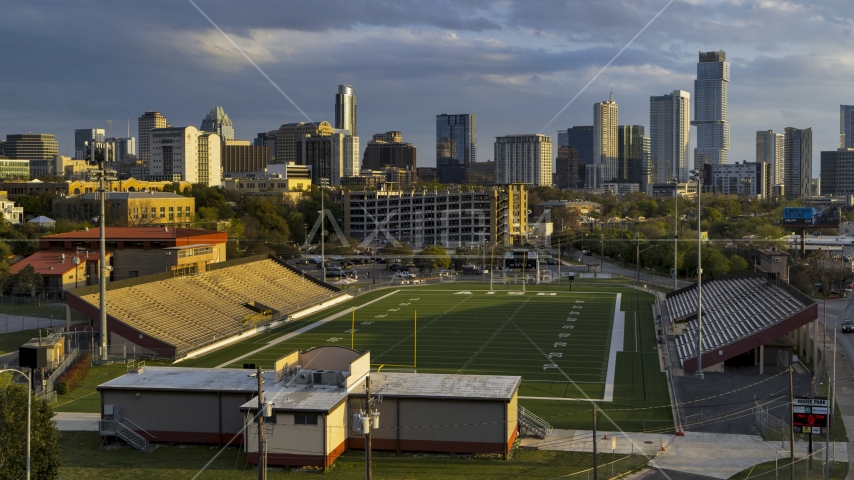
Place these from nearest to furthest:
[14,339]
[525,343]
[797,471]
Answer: [797,471] → [525,343] → [14,339]

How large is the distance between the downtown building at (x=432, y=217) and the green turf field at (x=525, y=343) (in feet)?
202

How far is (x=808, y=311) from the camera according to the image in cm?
3189

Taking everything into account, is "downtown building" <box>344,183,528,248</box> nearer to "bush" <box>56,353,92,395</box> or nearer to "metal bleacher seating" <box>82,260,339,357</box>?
"metal bleacher seating" <box>82,260,339,357</box>

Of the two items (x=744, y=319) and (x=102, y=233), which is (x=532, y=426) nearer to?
(x=744, y=319)

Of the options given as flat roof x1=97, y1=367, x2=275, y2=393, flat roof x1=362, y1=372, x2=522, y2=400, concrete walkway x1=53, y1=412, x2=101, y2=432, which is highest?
flat roof x1=362, y1=372, x2=522, y2=400

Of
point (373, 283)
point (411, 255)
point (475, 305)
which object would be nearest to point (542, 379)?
point (475, 305)

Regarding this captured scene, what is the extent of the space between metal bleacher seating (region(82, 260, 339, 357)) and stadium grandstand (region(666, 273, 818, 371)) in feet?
73.0

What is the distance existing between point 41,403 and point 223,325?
2451 centimetres

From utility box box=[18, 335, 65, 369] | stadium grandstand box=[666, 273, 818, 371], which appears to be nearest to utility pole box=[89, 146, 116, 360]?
utility box box=[18, 335, 65, 369]

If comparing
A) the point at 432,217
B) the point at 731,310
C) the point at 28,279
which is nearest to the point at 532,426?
the point at 731,310

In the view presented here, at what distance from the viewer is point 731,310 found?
40.8m

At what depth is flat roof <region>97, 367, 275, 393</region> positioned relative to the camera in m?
24.7

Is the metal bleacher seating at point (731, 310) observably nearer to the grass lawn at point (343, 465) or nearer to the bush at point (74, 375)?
the grass lawn at point (343, 465)

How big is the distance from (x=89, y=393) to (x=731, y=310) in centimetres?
2857
